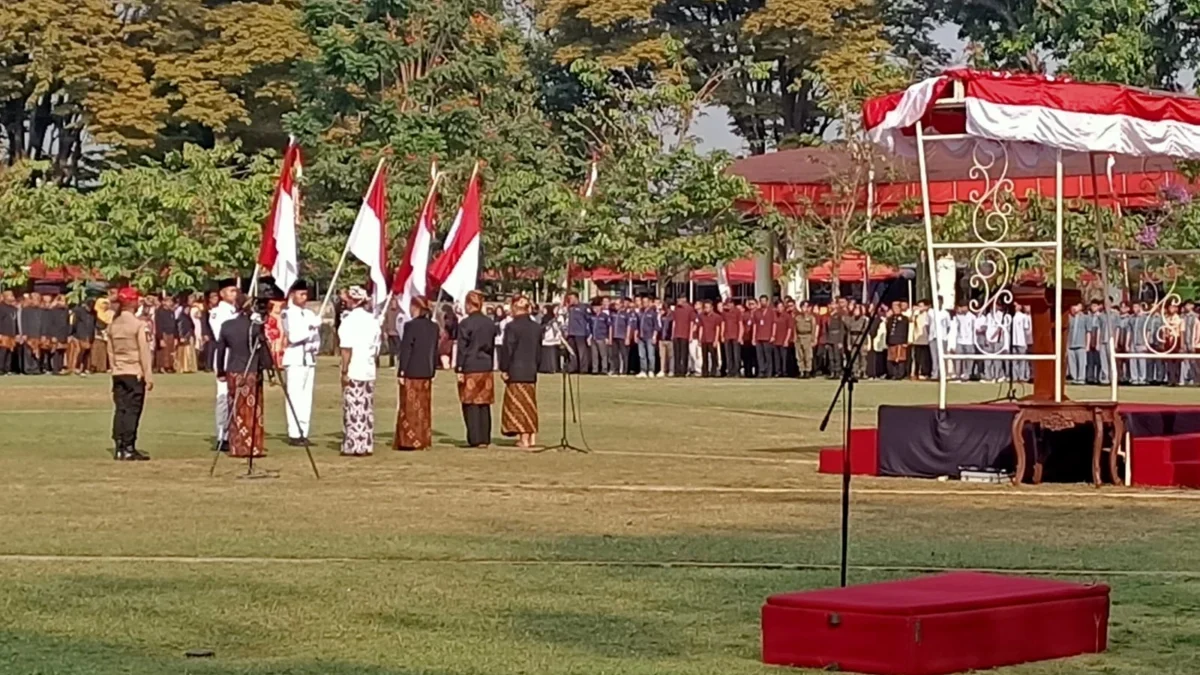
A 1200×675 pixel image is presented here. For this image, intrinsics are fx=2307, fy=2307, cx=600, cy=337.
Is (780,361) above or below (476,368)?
above

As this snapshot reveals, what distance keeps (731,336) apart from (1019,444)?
102ft

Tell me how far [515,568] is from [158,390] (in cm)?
2870

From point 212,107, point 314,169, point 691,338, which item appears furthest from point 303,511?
point 212,107

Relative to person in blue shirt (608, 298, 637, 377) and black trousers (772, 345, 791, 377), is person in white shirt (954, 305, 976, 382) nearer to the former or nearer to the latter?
black trousers (772, 345, 791, 377)

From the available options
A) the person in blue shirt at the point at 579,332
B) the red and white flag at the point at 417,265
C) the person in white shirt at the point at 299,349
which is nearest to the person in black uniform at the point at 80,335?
the person in blue shirt at the point at 579,332

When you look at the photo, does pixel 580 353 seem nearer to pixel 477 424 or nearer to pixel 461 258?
pixel 461 258

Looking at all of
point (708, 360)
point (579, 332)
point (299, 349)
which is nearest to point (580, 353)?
point (579, 332)

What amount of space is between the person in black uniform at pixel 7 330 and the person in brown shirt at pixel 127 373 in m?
27.5

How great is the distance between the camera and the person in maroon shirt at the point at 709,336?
52.4 metres

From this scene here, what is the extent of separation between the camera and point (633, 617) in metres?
12.0

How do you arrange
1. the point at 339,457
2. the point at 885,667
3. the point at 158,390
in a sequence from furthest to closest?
the point at 158,390 → the point at 339,457 → the point at 885,667

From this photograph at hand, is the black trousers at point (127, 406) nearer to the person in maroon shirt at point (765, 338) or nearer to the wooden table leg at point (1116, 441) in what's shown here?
the wooden table leg at point (1116, 441)

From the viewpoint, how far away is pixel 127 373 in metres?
24.3

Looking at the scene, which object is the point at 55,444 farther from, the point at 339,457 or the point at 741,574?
the point at 741,574
